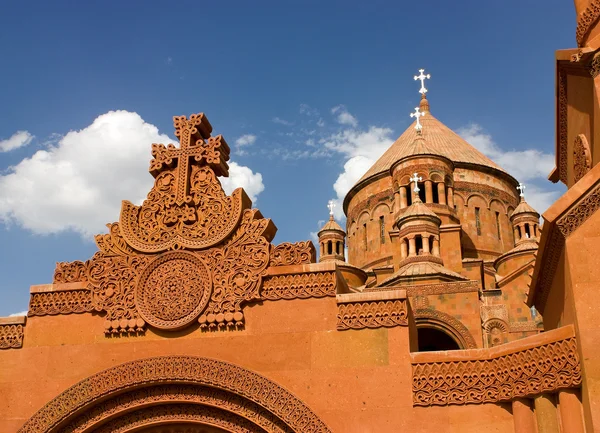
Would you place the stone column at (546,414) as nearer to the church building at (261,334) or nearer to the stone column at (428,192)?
the church building at (261,334)

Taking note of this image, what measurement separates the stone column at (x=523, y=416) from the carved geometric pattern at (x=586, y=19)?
4.33 metres

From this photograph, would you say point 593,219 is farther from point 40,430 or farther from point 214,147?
point 40,430

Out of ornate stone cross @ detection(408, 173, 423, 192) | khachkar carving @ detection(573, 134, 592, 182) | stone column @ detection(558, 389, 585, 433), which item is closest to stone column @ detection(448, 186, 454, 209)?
ornate stone cross @ detection(408, 173, 423, 192)

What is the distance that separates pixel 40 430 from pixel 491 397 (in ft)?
16.7

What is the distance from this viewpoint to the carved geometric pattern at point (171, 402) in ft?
23.9

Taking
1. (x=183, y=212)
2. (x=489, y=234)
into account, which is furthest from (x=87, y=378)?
(x=489, y=234)

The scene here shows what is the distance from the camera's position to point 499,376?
22.1 ft

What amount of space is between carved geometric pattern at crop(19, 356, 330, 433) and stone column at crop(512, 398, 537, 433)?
6.78 ft

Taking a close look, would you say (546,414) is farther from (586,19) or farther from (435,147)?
(435,147)

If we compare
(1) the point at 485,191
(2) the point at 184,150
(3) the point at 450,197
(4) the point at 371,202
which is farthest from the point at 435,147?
(2) the point at 184,150

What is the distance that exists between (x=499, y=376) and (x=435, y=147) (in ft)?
110

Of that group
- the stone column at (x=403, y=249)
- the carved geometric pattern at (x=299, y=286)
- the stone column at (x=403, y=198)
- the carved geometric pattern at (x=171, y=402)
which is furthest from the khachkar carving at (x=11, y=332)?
the stone column at (x=403, y=198)

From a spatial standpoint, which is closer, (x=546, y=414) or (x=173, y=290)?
(x=546, y=414)

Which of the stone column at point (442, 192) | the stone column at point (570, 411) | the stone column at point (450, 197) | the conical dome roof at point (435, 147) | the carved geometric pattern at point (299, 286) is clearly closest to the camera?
the stone column at point (570, 411)
